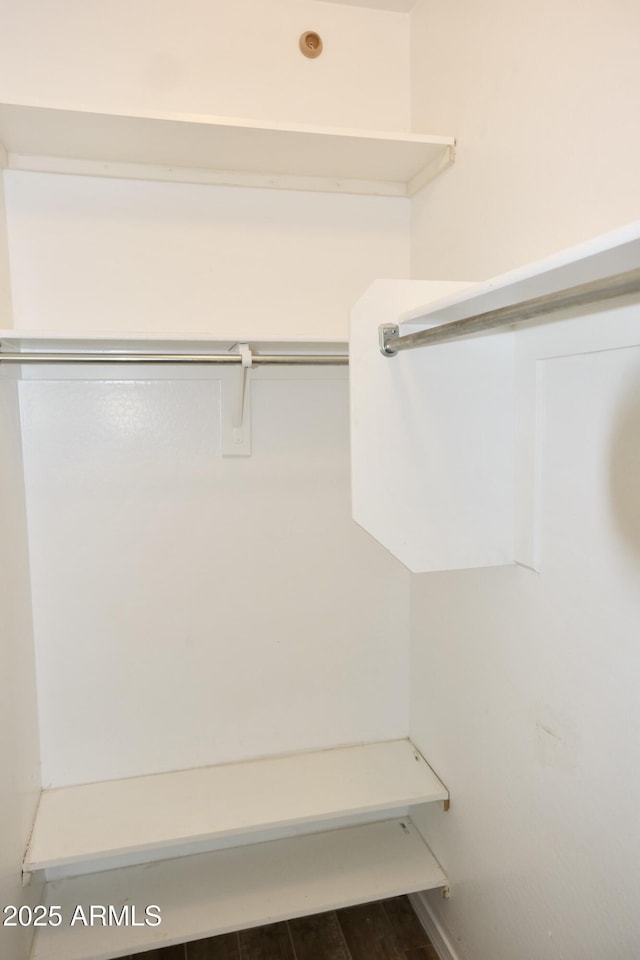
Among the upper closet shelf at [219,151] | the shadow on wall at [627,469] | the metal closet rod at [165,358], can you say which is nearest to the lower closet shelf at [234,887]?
the shadow on wall at [627,469]

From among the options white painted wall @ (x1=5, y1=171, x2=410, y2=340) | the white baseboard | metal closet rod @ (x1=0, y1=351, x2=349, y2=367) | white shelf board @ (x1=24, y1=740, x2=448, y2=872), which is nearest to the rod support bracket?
metal closet rod @ (x1=0, y1=351, x2=349, y2=367)

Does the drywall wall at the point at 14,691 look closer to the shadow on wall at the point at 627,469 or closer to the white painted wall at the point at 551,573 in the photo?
the white painted wall at the point at 551,573

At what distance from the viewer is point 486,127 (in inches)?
52.4

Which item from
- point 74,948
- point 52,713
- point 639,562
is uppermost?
point 639,562

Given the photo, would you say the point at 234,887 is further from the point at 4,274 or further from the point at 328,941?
the point at 4,274

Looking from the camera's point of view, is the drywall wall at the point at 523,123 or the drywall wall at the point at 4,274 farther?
the drywall wall at the point at 4,274

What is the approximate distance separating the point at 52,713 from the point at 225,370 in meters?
1.11

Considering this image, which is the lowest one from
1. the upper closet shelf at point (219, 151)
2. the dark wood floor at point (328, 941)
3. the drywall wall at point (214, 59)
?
the dark wood floor at point (328, 941)

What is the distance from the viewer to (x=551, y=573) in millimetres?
1134

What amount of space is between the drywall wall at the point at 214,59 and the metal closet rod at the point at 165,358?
0.61 metres

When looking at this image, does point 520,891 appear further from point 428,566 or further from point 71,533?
point 71,533

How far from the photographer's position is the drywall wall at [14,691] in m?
1.37

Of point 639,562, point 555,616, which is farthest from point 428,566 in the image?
point 639,562

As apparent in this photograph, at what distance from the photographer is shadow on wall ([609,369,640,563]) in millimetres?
910
